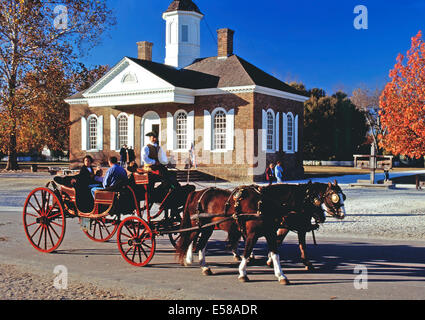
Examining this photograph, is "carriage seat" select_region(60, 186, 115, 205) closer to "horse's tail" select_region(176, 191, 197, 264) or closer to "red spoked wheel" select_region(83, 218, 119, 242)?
"red spoked wheel" select_region(83, 218, 119, 242)

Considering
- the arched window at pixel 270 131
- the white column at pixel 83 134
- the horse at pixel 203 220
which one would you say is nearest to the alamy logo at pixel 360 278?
the horse at pixel 203 220

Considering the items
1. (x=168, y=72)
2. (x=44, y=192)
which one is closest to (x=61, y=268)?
(x=44, y=192)

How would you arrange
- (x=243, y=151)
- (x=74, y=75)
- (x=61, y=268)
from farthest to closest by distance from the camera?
(x=74, y=75) < (x=243, y=151) < (x=61, y=268)

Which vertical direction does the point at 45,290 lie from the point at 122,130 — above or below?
below

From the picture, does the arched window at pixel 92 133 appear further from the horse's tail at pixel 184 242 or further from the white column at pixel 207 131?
the horse's tail at pixel 184 242

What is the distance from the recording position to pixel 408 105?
51.1ft

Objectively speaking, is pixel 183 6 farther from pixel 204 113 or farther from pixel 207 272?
pixel 207 272

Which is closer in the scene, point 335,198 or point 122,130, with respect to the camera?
point 335,198

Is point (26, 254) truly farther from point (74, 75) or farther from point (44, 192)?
point (74, 75)

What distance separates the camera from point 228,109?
29969mm

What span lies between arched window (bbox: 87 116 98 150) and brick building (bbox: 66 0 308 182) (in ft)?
0.24

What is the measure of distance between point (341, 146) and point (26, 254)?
55.2 meters

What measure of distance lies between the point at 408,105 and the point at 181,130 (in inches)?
725

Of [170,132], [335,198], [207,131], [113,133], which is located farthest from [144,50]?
[335,198]
